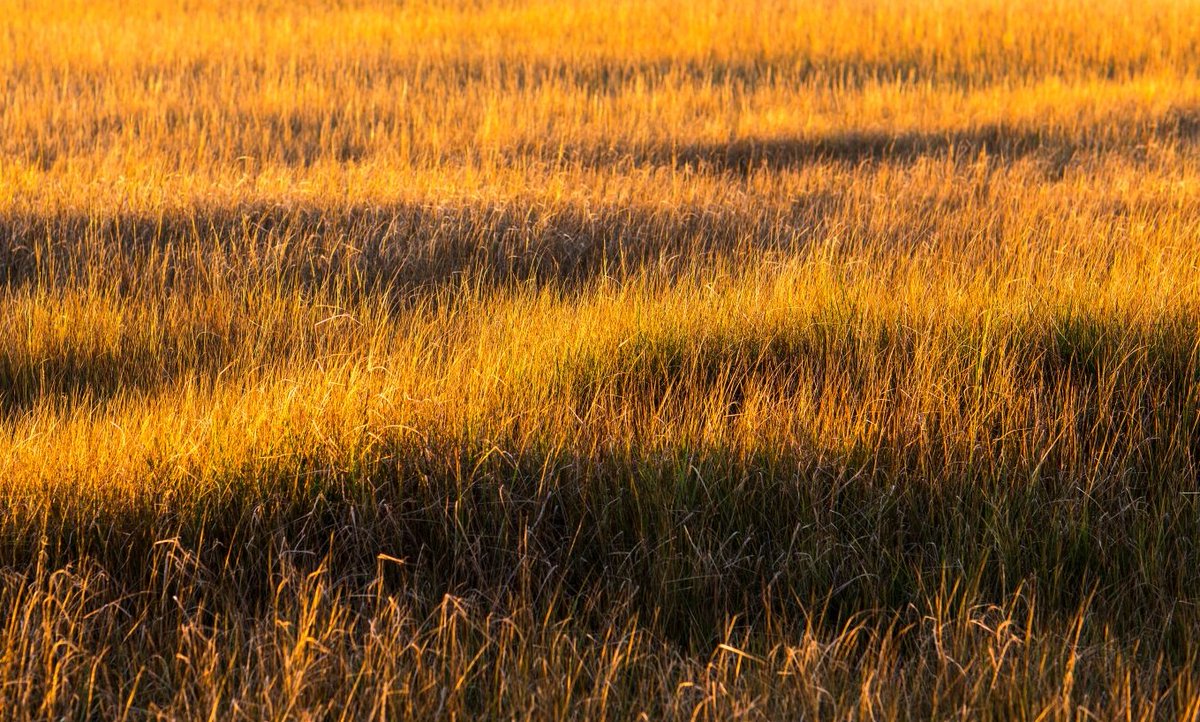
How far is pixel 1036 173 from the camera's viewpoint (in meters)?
6.23

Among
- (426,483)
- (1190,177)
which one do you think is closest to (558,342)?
(426,483)

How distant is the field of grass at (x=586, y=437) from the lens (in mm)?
2064

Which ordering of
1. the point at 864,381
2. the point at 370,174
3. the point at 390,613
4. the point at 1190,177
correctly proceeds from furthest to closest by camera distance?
1. the point at 1190,177
2. the point at 370,174
3. the point at 864,381
4. the point at 390,613

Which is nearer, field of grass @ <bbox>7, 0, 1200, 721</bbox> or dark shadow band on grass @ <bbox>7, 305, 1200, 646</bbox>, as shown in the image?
field of grass @ <bbox>7, 0, 1200, 721</bbox>

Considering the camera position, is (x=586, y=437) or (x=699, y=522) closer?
(x=699, y=522)

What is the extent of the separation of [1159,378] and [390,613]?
217cm

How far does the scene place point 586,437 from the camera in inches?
111

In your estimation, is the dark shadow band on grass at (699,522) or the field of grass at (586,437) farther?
the dark shadow band on grass at (699,522)

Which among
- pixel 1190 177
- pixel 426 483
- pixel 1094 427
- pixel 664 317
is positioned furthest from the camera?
pixel 1190 177

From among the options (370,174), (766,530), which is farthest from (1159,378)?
(370,174)

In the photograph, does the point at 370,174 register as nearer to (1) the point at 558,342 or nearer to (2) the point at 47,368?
(2) the point at 47,368

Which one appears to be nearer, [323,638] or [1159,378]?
[323,638]

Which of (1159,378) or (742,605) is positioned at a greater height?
(1159,378)

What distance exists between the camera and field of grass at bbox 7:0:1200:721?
2064mm
